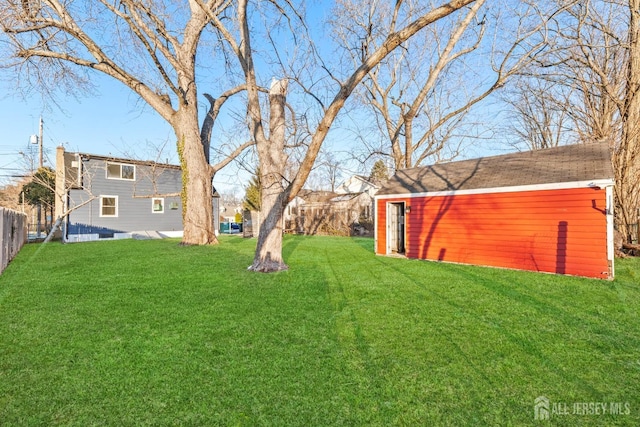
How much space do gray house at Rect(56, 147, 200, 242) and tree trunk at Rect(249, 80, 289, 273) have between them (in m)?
9.58

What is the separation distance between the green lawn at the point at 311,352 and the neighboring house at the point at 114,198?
1181 cm

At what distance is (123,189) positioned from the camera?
58.7 feet

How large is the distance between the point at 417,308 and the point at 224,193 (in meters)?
69.7

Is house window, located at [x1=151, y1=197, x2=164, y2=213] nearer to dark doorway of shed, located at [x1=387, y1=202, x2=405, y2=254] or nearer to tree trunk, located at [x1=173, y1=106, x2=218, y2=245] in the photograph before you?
tree trunk, located at [x1=173, y1=106, x2=218, y2=245]

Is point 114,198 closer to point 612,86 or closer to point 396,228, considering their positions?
point 396,228

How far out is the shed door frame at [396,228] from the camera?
1064 centimetres

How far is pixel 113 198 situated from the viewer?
17.5 m

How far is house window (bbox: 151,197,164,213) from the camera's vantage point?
19141 millimetres


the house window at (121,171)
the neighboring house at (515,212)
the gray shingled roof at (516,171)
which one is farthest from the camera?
the house window at (121,171)

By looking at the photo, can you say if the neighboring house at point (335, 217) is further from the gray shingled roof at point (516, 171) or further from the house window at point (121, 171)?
the house window at point (121, 171)

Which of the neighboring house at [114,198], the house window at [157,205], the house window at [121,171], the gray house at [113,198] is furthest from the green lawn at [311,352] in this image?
the house window at [157,205]

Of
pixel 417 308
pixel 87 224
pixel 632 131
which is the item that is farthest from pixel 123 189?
pixel 632 131

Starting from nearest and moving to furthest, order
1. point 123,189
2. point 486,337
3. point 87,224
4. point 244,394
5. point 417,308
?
point 244,394, point 486,337, point 417,308, point 87,224, point 123,189

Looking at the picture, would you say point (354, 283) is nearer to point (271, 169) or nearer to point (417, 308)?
point (417, 308)
